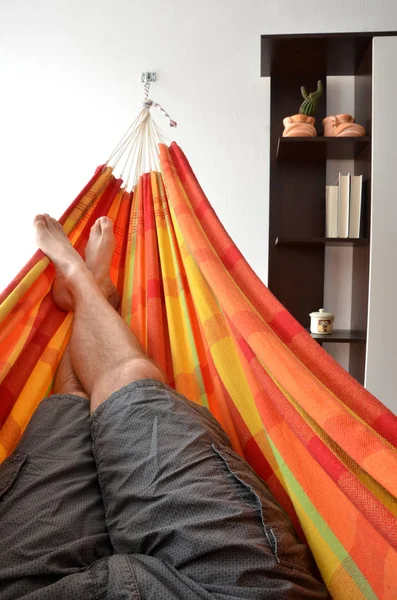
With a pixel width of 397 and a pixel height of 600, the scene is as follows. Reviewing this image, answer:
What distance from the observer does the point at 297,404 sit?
867 millimetres

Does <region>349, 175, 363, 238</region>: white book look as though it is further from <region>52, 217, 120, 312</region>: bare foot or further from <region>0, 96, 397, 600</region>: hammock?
<region>52, 217, 120, 312</region>: bare foot

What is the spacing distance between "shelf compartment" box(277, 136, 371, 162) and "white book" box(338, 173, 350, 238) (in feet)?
0.44

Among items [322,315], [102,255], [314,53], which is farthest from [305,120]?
[102,255]

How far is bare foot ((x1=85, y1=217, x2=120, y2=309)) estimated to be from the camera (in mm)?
1430

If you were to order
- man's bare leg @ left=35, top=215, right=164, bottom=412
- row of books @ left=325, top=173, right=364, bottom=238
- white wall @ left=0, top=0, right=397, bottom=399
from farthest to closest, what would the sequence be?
white wall @ left=0, top=0, right=397, bottom=399 → row of books @ left=325, top=173, right=364, bottom=238 → man's bare leg @ left=35, top=215, right=164, bottom=412

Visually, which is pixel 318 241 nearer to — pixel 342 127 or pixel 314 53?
pixel 342 127

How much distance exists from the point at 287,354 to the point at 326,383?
0.08m

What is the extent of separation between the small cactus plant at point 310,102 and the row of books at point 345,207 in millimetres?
309

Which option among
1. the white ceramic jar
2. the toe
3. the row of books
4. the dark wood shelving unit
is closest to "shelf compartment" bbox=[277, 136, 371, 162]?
the dark wood shelving unit

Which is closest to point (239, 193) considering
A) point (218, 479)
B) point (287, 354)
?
point (287, 354)

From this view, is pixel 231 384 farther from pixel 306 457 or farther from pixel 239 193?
pixel 239 193

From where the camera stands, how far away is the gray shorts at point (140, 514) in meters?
0.63

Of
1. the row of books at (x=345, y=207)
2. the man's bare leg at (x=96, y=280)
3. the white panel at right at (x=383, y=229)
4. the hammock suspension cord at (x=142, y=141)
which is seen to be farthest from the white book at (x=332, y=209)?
the man's bare leg at (x=96, y=280)

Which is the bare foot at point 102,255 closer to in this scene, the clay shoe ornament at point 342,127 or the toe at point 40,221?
the toe at point 40,221
